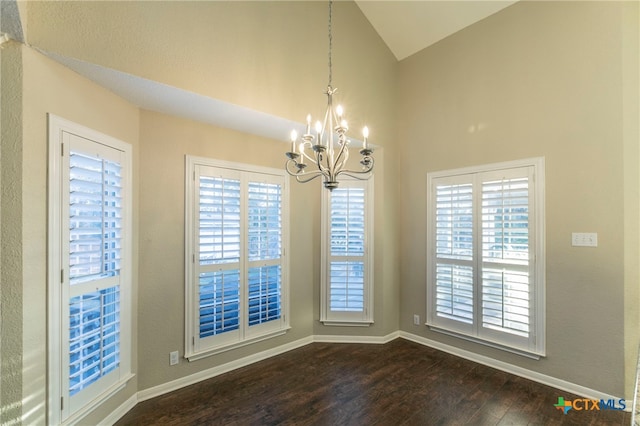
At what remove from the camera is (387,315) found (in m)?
3.75

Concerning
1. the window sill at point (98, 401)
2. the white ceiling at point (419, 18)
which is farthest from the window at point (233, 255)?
the white ceiling at point (419, 18)

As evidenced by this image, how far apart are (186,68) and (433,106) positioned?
280 centimetres

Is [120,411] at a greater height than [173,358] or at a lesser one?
lesser

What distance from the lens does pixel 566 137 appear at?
2.67 metres

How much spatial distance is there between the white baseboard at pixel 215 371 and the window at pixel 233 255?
19 cm

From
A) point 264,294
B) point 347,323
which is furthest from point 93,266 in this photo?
point 347,323

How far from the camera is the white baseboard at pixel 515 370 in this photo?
2.50 meters

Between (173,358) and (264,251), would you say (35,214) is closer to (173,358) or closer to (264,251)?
(173,358)

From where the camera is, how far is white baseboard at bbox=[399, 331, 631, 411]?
8.21 ft

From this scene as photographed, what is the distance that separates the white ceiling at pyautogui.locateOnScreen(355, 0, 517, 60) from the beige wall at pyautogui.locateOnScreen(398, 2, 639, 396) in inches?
5.4

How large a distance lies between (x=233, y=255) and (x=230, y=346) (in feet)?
3.04

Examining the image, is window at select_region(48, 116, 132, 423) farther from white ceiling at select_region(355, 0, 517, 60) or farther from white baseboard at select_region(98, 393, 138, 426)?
white ceiling at select_region(355, 0, 517, 60)

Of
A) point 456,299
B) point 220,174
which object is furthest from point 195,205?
point 456,299

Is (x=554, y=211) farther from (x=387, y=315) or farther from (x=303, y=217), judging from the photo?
(x=303, y=217)
